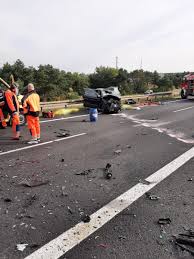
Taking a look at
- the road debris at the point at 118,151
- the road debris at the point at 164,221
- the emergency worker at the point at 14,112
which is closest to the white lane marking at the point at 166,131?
the road debris at the point at 118,151

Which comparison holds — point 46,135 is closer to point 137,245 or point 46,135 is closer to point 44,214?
point 44,214

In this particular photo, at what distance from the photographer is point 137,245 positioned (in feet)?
12.5

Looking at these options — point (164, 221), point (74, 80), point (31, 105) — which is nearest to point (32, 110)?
point (31, 105)

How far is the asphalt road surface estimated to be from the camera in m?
3.79

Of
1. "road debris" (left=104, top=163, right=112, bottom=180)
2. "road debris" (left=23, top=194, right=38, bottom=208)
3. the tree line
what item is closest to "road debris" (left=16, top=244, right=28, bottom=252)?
"road debris" (left=23, top=194, right=38, bottom=208)

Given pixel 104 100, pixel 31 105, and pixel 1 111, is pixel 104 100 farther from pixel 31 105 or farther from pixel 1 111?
pixel 31 105

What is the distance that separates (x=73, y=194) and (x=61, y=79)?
4668 centimetres

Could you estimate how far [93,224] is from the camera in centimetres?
430

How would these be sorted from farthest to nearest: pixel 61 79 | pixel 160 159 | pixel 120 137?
pixel 61 79 < pixel 120 137 < pixel 160 159

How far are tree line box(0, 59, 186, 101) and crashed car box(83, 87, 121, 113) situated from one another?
17.7m

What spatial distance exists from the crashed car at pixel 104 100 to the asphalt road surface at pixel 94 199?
365 inches

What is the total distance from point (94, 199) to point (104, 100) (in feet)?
45.6

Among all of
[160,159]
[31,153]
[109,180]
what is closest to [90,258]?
[109,180]

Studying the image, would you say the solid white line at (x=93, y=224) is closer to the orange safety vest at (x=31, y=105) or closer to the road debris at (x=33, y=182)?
the road debris at (x=33, y=182)
